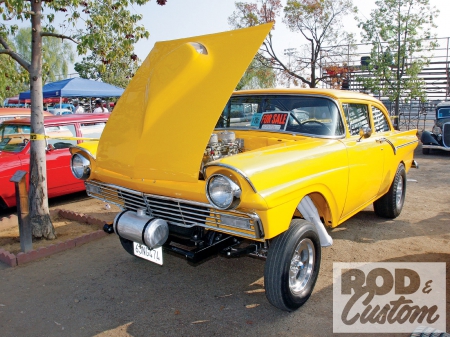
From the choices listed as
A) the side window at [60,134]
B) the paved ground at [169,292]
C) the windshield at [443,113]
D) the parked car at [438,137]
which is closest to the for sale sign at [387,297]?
the paved ground at [169,292]

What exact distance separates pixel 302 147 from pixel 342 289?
130 cm

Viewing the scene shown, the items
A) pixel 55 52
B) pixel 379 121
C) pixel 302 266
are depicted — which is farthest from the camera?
pixel 55 52

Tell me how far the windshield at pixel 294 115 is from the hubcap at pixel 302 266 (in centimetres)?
117

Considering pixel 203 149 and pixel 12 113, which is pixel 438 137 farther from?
pixel 12 113

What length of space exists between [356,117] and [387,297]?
1.96 m

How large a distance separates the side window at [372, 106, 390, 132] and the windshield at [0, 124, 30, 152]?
5076mm

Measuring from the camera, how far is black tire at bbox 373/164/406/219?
16.9 feet

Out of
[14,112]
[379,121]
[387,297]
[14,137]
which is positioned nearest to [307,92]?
[379,121]

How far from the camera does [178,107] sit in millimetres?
3230

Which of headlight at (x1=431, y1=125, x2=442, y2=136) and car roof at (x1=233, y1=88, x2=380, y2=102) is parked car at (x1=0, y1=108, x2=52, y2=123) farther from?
headlight at (x1=431, y1=125, x2=442, y2=136)

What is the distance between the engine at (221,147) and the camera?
11.3 ft

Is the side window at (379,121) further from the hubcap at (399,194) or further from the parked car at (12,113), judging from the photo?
the parked car at (12,113)

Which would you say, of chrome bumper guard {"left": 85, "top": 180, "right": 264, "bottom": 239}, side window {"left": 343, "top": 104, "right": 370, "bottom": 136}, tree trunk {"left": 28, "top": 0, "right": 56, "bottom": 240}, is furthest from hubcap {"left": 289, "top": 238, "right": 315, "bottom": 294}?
tree trunk {"left": 28, "top": 0, "right": 56, "bottom": 240}

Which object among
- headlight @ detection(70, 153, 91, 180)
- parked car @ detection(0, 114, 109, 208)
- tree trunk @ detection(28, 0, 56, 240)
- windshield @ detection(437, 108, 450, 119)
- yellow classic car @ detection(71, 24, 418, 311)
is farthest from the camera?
windshield @ detection(437, 108, 450, 119)
